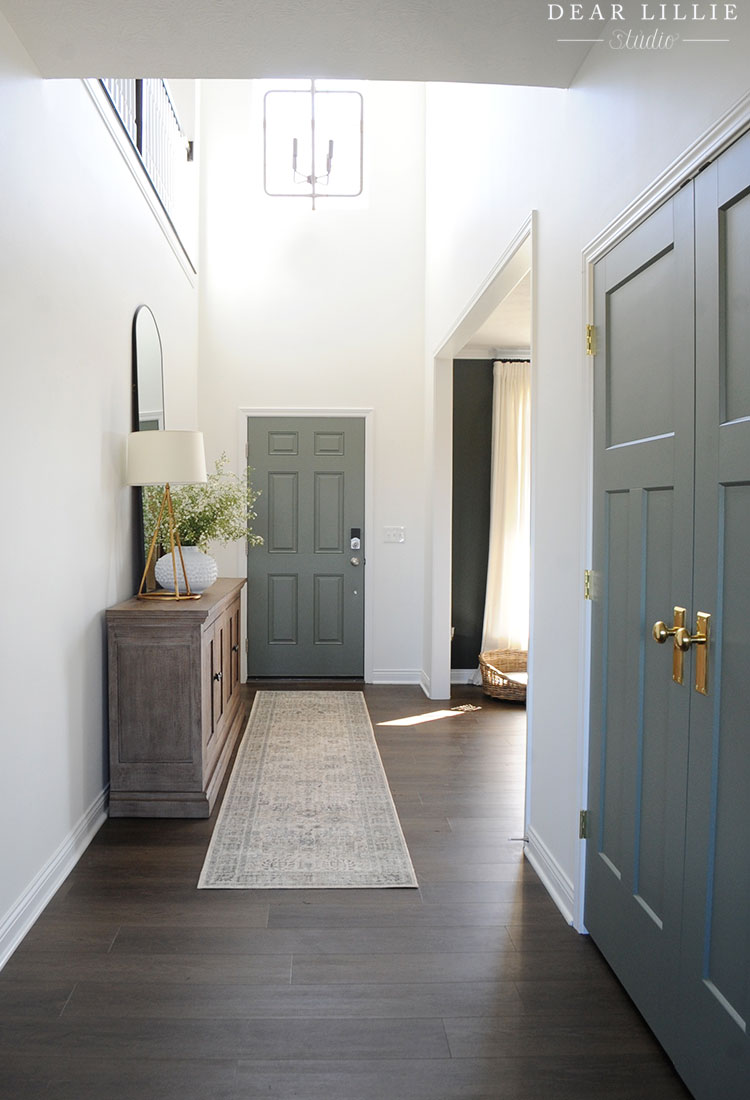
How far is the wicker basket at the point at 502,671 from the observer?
5.72 metres

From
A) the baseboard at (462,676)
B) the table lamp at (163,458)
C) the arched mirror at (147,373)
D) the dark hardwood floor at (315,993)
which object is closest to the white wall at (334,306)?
the baseboard at (462,676)

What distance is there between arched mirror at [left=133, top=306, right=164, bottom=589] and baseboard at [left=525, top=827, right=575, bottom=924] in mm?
2231

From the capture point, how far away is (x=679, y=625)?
1.87 m

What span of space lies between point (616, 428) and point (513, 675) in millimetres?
3834

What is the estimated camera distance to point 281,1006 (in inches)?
83.4

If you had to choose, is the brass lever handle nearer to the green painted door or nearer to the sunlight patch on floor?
the sunlight patch on floor

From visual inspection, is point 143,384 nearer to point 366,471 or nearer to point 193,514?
point 193,514

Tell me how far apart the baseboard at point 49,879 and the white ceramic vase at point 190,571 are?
1020 millimetres

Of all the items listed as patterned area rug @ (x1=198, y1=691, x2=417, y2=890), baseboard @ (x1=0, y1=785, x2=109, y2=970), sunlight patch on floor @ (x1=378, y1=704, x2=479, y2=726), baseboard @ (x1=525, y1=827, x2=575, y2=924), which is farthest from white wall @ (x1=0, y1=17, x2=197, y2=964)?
sunlight patch on floor @ (x1=378, y1=704, x2=479, y2=726)

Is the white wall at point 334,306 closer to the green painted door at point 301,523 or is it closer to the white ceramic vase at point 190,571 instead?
the green painted door at point 301,523

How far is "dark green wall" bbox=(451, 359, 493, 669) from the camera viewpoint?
6.46m

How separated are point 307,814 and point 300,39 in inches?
110

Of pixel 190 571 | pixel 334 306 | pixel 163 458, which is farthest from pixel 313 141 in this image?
pixel 190 571

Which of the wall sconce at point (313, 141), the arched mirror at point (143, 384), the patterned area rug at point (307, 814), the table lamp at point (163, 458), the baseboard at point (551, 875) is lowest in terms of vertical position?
the patterned area rug at point (307, 814)
